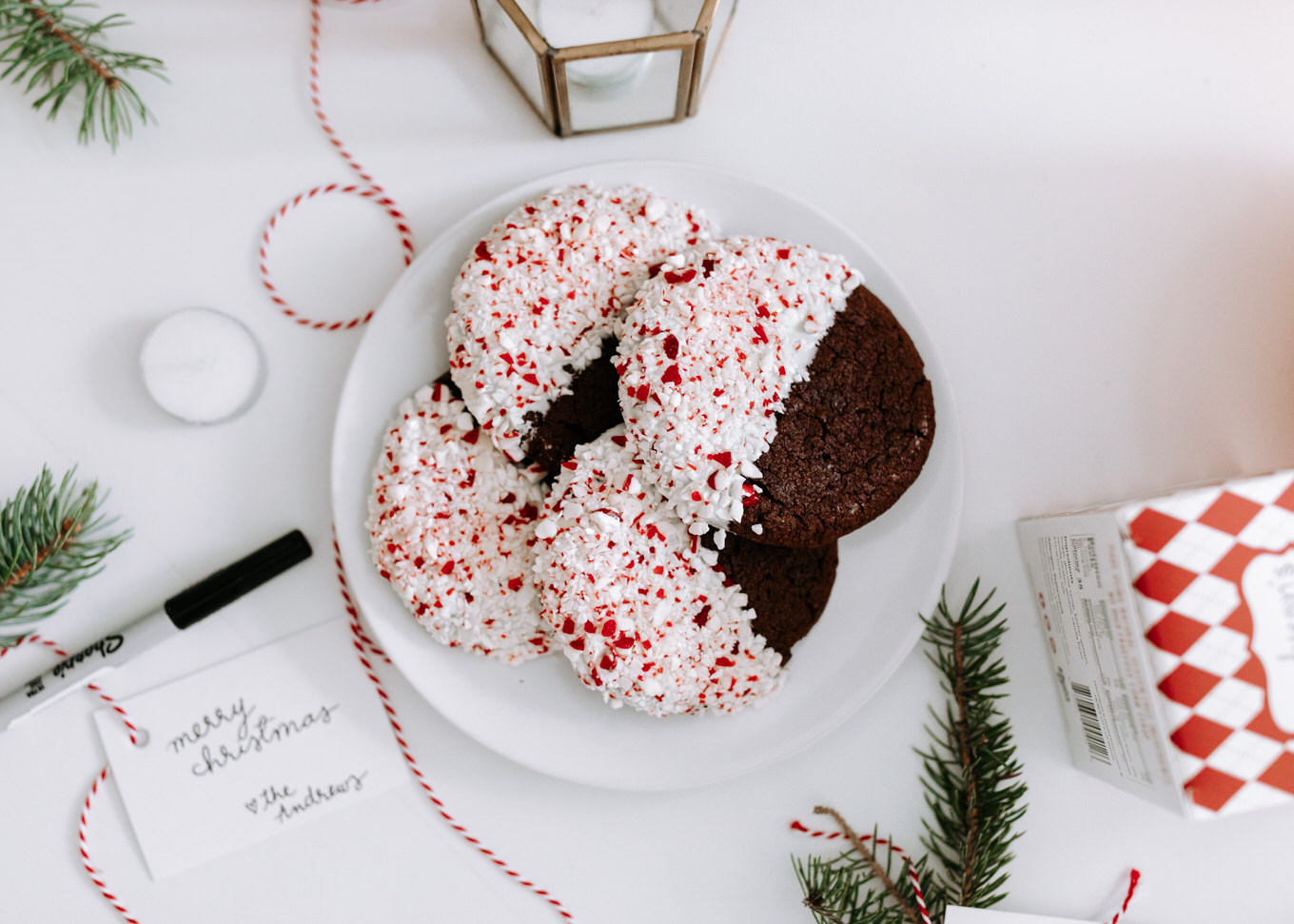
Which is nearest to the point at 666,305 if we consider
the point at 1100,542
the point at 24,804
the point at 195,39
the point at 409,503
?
the point at 409,503

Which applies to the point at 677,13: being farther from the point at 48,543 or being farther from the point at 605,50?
the point at 48,543

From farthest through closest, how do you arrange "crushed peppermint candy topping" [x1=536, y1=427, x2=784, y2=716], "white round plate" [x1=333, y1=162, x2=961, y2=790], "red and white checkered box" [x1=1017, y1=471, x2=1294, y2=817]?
1. "white round plate" [x1=333, y1=162, x2=961, y2=790]
2. "crushed peppermint candy topping" [x1=536, y1=427, x2=784, y2=716]
3. "red and white checkered box" [x1=1017, y1=471, x2=1294, y2=817]

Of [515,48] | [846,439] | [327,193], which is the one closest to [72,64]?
[327,193]

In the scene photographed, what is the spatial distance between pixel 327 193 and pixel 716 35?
472mm

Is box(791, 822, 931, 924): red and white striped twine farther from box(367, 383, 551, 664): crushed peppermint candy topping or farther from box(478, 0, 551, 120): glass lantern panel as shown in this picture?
box(478, 0, 551, 120): glass lantern panel

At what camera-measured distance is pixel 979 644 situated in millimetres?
910

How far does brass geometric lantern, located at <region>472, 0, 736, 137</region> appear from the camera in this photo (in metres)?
0.73

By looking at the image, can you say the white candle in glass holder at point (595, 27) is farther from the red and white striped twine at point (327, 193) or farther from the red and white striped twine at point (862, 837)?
the red and white striped twine at point (862, 837)

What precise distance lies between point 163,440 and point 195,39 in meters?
0.47

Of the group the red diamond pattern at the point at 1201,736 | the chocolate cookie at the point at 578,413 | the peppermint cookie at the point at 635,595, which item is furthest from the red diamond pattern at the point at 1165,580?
the chocolate cookie at the point at 578,413

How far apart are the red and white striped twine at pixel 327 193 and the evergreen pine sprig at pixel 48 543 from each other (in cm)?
29

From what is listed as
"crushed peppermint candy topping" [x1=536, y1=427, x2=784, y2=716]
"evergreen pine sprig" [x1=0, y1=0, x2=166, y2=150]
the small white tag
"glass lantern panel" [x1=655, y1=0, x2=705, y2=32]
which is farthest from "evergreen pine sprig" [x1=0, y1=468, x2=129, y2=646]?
"glass lantern panel" [x1=655, y1=0, x2=705, y2=32]

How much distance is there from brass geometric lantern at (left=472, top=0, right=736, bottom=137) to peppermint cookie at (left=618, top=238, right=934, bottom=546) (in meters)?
0.19

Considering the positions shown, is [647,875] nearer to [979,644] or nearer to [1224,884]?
[979,644]
